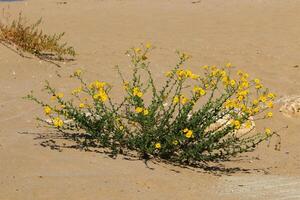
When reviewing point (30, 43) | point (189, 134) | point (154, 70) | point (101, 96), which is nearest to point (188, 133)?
point (189, 134)

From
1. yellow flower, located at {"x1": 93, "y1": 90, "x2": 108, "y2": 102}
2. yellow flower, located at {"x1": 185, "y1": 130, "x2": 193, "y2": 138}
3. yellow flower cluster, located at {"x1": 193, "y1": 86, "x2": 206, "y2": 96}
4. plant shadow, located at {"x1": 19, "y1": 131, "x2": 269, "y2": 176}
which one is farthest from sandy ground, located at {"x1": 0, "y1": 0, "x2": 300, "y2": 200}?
yellow flower cluster, located at {"x1": 193, "y1": 86, "x2": 206, "y2": 96}

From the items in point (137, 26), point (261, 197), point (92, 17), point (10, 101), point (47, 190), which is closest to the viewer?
point (47, 190)

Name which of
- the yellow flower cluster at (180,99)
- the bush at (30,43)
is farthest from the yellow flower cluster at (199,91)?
the bush at (30,43)

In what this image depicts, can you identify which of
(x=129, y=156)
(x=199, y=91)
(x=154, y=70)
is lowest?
(x=154, y=70)

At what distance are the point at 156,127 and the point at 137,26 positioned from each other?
793 centimetres

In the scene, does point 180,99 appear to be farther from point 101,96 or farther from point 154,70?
point 154,70

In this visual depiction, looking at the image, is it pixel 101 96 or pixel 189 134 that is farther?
pixel 101 96

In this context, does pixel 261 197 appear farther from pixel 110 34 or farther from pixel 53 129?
pixel 110 34

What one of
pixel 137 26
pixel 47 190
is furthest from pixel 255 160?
pixel 137 26

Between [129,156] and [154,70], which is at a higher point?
[129,156]

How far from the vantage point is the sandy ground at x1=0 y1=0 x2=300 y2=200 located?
4.56 metres

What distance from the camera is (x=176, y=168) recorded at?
17.3 feet

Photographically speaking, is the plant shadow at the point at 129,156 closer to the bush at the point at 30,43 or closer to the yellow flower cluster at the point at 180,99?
the yellow flower cluster at the point at 180,99

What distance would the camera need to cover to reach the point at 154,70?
9398 millimetres
